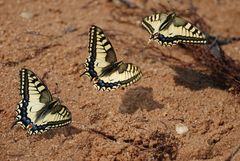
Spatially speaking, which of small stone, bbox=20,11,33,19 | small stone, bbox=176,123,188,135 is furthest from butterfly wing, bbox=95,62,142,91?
small stone, bbox=20,11,33,19

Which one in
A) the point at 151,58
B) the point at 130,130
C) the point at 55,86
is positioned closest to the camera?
the point at 130,130

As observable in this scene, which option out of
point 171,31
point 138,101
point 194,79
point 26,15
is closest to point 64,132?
point 138,101

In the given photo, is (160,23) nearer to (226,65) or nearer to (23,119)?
(226,65)

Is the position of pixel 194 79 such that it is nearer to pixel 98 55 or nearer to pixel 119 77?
pixel 119 77

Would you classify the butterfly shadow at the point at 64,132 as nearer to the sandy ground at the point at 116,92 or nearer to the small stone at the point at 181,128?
the sandy ground at the point at 116,92

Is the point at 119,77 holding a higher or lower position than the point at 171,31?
lower

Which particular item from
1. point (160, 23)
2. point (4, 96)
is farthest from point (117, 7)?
point (4, 96)
